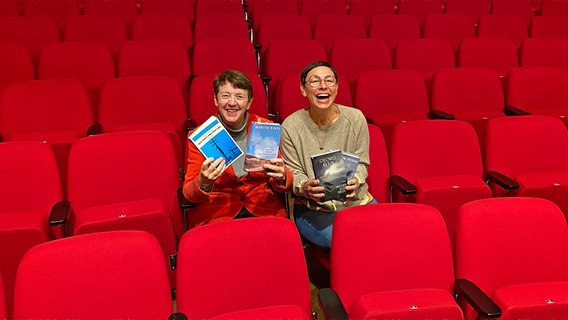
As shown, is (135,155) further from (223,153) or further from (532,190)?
(532,190)

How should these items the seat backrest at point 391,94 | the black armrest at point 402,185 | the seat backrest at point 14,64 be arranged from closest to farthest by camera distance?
the black armrest at point 402,185 < the seat backrest at point 391,94 < the seat backrest at point 14,64

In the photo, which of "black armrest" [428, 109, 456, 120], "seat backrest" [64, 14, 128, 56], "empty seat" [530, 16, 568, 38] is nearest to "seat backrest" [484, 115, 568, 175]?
"black armrest" [428, 109, 456, 120]

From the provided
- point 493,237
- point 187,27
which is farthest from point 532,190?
point 187,27

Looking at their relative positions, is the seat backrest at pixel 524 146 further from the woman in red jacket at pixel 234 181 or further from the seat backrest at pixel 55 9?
the seat backrest at pixel 55 9

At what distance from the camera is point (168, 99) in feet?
6.21

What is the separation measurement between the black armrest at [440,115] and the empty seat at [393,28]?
93 cm

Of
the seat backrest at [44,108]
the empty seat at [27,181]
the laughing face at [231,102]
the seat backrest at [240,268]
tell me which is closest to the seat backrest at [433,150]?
the laughing face at [231,102]

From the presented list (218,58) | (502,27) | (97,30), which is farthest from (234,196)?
(502,27)

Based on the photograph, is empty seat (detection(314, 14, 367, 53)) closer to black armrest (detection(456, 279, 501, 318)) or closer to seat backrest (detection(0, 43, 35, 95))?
seat backrest (detection(0, 43, 35, 95))

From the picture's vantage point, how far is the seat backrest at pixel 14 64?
83.7 inches

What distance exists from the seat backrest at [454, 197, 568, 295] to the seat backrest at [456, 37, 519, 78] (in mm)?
1583

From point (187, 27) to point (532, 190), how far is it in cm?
189

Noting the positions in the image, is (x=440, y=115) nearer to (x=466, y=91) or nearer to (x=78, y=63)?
(x=466, y=91)

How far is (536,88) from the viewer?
2.16 m
